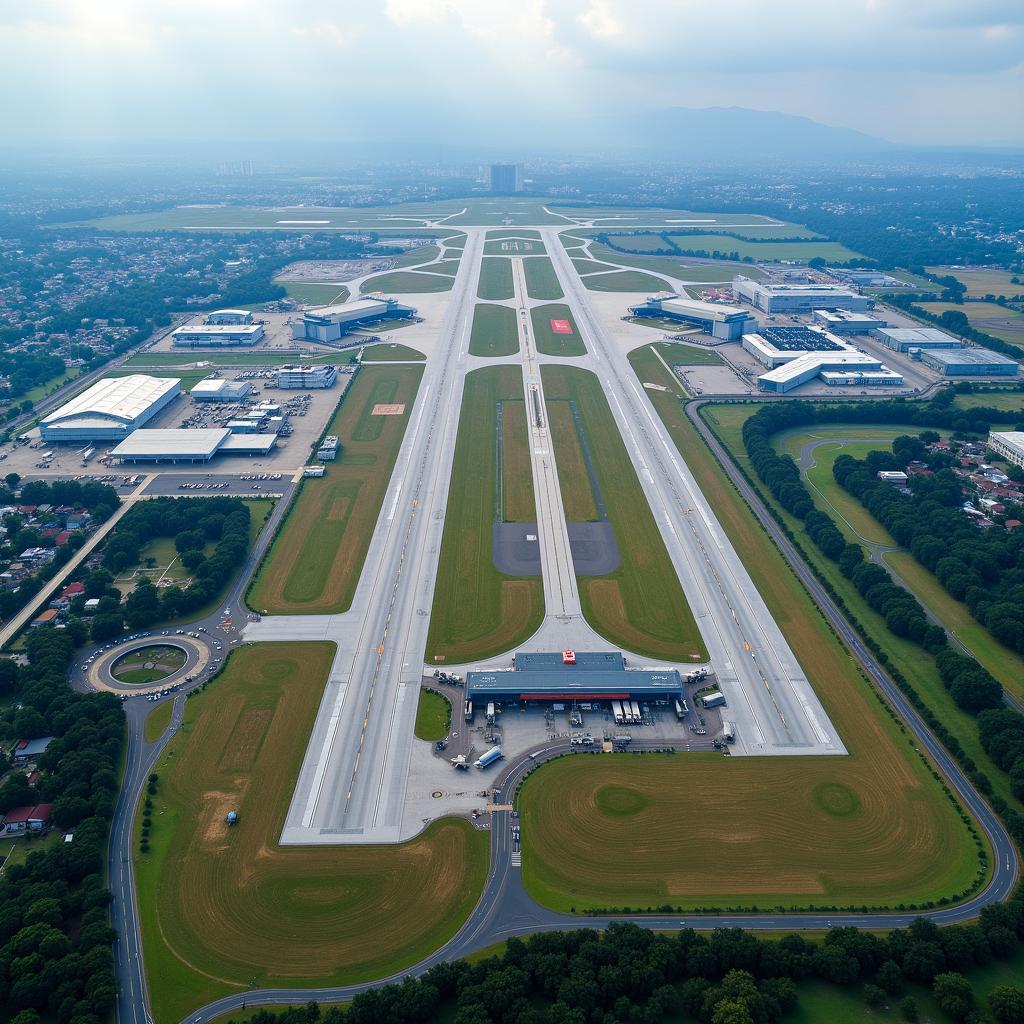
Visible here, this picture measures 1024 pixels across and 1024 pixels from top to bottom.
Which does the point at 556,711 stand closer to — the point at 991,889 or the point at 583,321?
the point at 991,889

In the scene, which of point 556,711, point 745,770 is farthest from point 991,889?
point 556,711

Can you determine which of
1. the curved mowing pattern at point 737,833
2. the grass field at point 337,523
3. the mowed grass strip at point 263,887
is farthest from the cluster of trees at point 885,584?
the grass field at point 337,523

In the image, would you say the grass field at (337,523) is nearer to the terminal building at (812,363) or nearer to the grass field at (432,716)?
the grass field at (432,716)

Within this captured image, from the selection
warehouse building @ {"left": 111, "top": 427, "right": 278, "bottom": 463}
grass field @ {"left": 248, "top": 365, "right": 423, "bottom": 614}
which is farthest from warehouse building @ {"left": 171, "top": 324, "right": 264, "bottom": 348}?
warehouse building @ {"left": 111, "top": 427, "right": 278, "bottom": 463}

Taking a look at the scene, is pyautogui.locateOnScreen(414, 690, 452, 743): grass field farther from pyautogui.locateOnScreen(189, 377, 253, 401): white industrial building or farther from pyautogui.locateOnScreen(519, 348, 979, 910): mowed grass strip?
pyautogui.locateOnScreen(189, 377, 253, 401): white industrial building

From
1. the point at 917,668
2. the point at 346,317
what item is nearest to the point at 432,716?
the point at 917,668

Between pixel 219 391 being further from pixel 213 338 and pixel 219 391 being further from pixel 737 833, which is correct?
pixel 737 833

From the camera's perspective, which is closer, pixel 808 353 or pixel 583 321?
pixel 808 353
